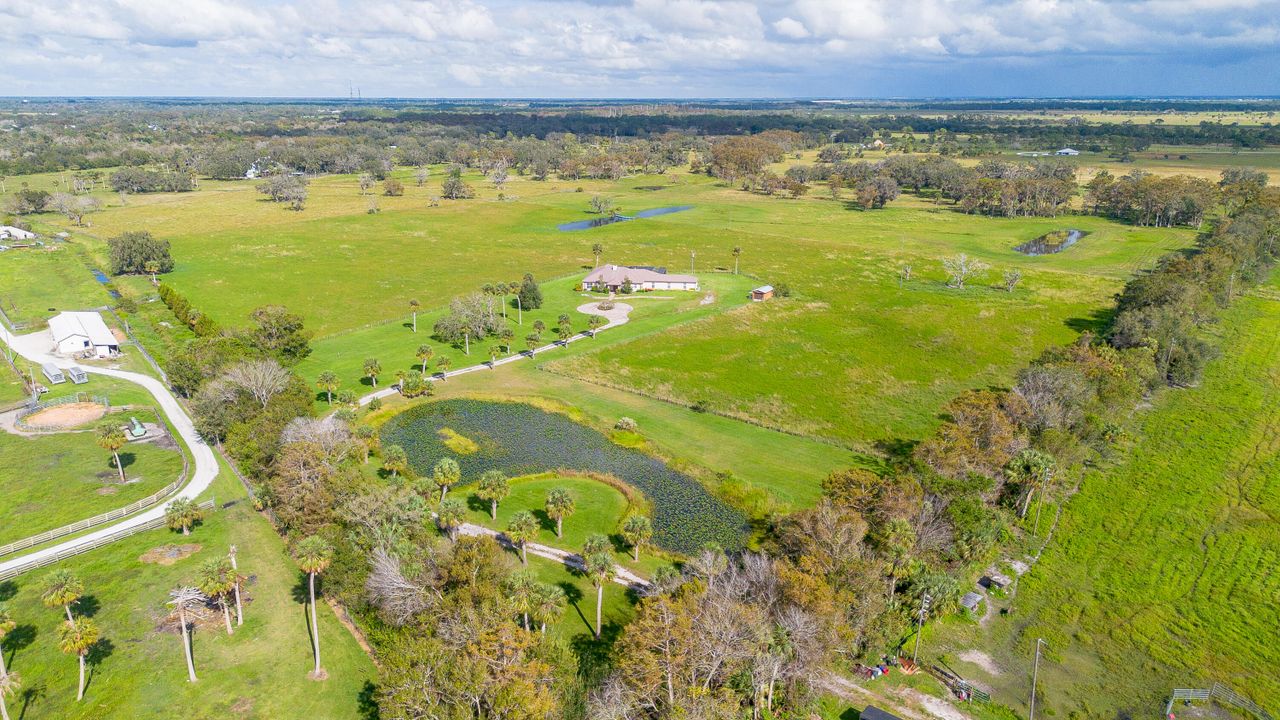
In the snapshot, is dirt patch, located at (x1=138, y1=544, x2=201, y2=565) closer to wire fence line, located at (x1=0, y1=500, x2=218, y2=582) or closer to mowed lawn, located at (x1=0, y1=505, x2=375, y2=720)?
mowed lawn, located at (x1=0, y1=505, x2=375, y2=720)

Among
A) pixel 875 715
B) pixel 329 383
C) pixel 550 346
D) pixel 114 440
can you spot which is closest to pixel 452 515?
pixel 875 715

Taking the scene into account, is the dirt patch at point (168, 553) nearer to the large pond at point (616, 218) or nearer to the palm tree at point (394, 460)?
the palm tree at point (394, 460)

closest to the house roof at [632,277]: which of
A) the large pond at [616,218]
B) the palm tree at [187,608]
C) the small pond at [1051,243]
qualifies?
the large pond at [616,218]

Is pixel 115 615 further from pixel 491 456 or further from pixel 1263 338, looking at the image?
pixel 1263 338

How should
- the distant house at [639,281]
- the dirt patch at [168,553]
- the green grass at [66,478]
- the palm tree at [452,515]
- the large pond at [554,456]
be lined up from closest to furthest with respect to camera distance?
1. the palm tree at [452,515]
2. the dirt patch at [168,553]
3. the green grass at [66,478]
4. the large pond at [554,456]
5. the distant house at [639,281]

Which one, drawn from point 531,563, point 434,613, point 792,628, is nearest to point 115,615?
point 434,613

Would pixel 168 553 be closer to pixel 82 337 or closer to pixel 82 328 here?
pixel 82 337
